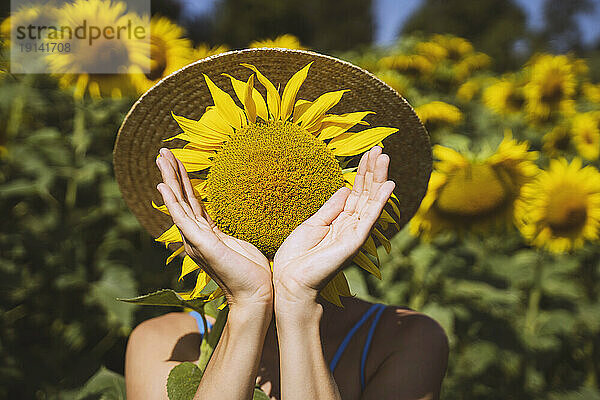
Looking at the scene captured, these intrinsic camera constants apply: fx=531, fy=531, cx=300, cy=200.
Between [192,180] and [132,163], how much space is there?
280mm

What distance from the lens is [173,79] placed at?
1088 millimetres

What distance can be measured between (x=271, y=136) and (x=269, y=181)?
0.31ft

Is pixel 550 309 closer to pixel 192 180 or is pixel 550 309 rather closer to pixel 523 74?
pixel 523 74

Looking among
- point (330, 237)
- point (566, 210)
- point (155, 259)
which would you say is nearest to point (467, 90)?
point (566, 210)

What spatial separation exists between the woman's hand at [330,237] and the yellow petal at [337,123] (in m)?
0.08

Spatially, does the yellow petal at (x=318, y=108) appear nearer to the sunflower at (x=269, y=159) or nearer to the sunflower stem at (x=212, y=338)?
the sunflower at (x=269, y=159)

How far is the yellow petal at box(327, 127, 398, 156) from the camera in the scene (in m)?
1.05

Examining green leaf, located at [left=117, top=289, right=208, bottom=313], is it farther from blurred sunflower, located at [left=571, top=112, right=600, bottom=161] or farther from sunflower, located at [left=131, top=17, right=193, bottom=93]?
blurred sunflower, located at [left=571, top=112, right=600, bottom=161]

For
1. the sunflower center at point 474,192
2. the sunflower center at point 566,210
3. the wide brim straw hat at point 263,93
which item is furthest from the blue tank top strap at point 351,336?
the sunflower center at point 566,210

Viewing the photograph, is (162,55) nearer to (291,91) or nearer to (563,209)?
(291,91)

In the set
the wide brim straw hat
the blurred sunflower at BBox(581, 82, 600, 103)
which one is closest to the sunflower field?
the wide brim straw hat

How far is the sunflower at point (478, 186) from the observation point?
82.8 inches

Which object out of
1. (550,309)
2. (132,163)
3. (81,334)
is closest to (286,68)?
(132,163)

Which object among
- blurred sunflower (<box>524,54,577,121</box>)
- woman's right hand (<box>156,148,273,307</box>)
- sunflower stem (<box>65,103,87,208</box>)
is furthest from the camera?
blurred sunflower (<box>524,54,577,121</box>)
